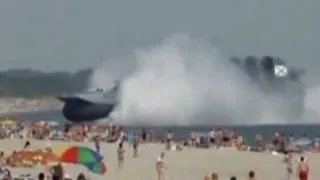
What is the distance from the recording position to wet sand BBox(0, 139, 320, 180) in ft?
119

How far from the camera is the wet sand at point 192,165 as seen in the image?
1428 inches

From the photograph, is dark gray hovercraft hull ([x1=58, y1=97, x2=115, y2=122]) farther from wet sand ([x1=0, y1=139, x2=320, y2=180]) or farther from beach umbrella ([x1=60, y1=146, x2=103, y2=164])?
beach umbrella ([x1=60, y1=146, x2=103, y2=164])

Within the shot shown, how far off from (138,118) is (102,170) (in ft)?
262

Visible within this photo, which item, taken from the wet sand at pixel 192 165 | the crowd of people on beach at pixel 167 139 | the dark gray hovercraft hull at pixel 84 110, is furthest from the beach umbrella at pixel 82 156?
the dark gray hovercraft hull at pixel 84 110

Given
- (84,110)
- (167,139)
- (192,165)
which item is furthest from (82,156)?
(84,110)

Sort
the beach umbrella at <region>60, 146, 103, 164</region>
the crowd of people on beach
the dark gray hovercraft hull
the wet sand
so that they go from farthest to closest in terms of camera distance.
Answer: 1. the dark gray hovercraft hull
2. the crowd of people on beach
3. the wet sand
4. the beach umbrella at <region>60, 146, 103, 164</region>

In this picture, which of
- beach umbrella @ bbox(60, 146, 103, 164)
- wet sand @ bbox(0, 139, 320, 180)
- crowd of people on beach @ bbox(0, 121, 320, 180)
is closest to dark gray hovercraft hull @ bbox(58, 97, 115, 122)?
crowd of people on beach @ bbox(0, 121, 320, 180)

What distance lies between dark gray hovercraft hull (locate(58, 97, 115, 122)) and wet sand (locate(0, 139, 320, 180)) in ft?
161

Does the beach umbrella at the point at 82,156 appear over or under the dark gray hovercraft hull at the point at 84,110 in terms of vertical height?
under

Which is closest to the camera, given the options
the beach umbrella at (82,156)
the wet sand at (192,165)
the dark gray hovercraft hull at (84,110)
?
the beach umbrella at (82,156)

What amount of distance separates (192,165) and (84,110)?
5979 cm

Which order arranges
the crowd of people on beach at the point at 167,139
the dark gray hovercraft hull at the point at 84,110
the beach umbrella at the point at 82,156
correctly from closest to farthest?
the beach umbrella at the point at 82,156, the crowd of people on beach at the point at 167,139, the dark gray hovercraft hull at the point at 84,110

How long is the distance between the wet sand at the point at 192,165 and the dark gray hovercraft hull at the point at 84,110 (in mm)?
49222

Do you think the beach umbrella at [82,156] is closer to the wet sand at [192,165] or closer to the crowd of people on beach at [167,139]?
the wet sand at [192,165]
